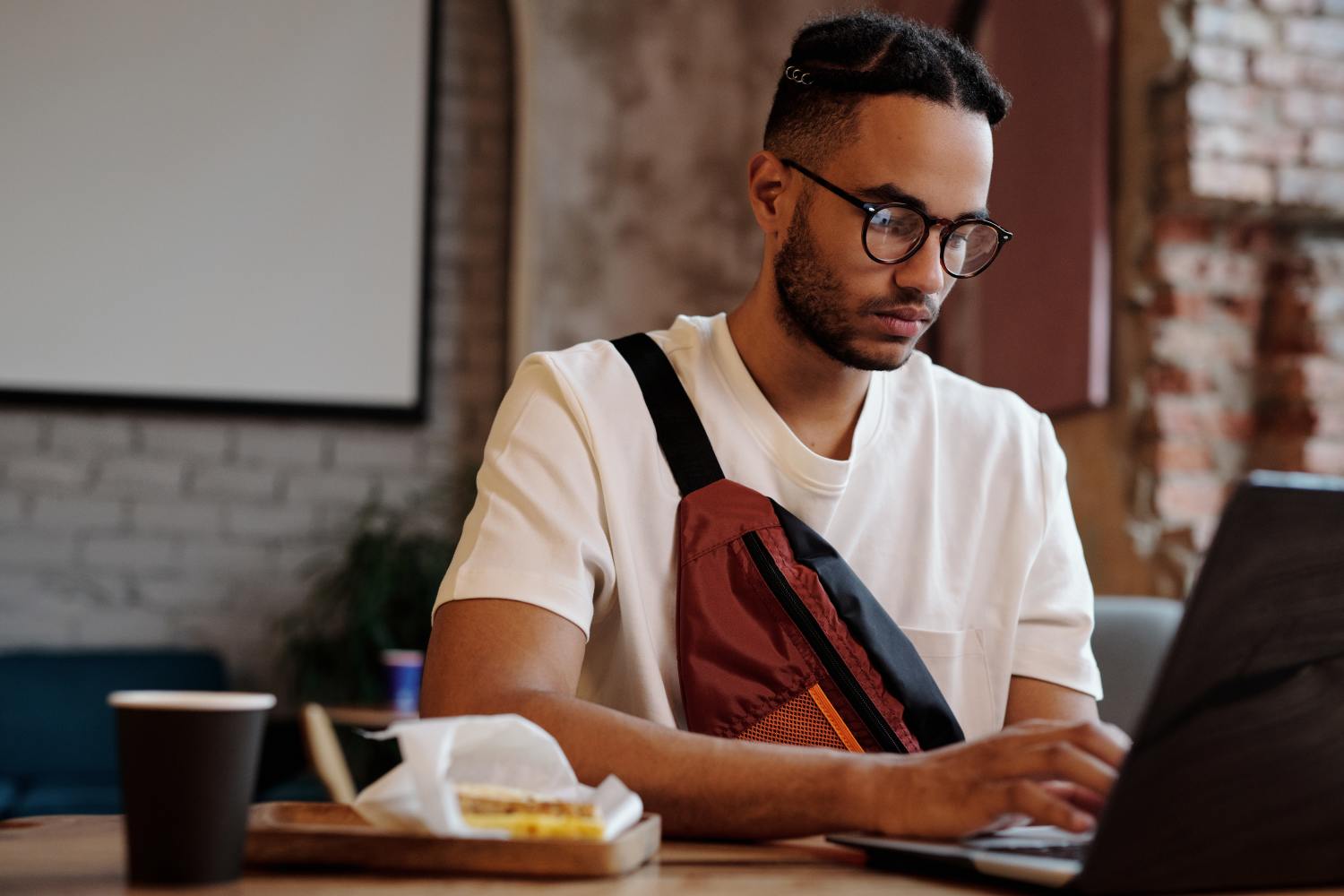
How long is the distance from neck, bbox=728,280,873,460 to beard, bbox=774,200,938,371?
0.06 feet

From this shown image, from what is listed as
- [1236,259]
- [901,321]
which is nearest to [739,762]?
[901,321]

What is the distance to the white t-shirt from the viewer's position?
4.04 ft

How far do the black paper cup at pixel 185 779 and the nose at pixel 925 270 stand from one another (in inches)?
Answer: 34.0

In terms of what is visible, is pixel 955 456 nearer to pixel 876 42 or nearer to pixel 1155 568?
pixel 876 42

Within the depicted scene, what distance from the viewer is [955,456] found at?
4.90 feet

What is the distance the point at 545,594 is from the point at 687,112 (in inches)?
151

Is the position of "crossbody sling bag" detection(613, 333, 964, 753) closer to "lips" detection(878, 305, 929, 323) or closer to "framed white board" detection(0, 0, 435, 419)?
"lips" detection(878, 305, 929, 323)

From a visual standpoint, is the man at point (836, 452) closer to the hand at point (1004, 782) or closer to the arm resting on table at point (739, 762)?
the arm resting on table at point (739, 762)

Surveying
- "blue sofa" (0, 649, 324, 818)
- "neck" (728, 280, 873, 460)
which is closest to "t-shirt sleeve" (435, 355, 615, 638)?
"neck" (728, 280, 873, 460)

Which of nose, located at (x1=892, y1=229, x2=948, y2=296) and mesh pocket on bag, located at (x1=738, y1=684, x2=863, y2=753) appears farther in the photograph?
nose, located at (x1=892, y1=229, x2=948, y2=296)

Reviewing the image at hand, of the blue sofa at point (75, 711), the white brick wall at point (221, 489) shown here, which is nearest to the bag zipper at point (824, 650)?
the blue sofa at point (75, 711)

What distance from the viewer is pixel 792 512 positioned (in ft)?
4.54

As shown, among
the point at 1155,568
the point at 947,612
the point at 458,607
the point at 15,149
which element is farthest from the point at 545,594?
the point at 15,149

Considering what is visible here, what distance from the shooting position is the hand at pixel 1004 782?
798 millimetres
